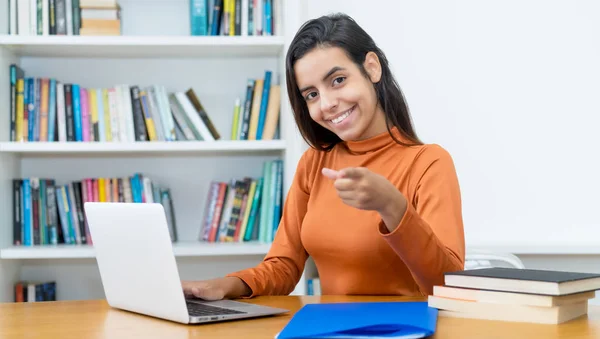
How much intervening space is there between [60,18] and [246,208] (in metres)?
0.98

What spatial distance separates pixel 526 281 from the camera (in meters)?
1.10

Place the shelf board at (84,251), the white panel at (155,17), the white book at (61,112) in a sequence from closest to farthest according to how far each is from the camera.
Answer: the shelf board at (84,251)
the white book at (61,112)
the white panel at (155,17)

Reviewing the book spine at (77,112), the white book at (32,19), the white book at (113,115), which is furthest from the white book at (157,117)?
the white book at (32,19)

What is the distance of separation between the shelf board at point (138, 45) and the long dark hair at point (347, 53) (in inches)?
36.6

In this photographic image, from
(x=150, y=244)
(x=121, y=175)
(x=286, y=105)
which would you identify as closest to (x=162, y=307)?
(x=150, y=244)

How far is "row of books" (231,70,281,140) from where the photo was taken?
2783mm

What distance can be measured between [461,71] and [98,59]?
1412mm

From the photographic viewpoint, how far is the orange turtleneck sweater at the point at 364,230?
A: 1.45 metres

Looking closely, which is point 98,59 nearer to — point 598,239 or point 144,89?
point 144,89

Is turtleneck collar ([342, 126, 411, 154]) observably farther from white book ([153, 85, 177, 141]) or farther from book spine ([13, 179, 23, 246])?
book spine ([13, 179, 23, 246])

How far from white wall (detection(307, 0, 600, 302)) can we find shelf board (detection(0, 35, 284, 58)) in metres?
0.27

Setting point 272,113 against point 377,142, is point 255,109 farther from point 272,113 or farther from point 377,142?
point 377,142

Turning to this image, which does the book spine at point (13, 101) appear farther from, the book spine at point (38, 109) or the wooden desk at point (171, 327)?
the wooden desk at point (171, 327)

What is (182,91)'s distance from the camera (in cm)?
291
